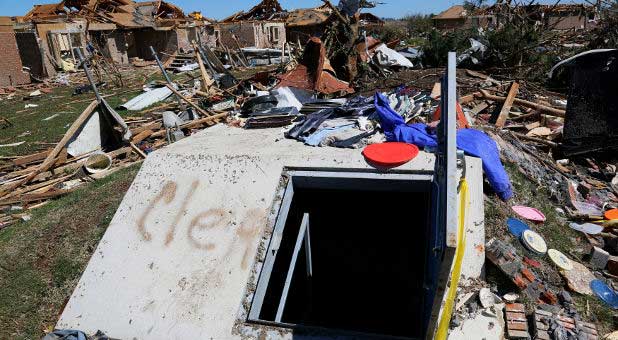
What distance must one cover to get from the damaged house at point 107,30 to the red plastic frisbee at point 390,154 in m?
21.2

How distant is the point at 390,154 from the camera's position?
3957 mm

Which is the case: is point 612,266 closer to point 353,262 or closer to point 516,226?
point 516,226

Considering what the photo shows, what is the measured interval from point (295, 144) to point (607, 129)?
4949mm

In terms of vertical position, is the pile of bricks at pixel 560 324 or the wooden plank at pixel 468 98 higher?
the wooden plank at pixel 468 98

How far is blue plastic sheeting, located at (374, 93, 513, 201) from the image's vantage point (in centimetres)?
408

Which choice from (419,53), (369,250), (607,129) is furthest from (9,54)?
(607,129)

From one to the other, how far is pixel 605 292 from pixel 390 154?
6.86 feet

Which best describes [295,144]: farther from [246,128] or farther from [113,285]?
[113,285]

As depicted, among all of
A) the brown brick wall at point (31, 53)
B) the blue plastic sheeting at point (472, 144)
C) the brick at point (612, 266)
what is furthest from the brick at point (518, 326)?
the brown brick wall at point (31, 53)

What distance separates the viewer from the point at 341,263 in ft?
20.5

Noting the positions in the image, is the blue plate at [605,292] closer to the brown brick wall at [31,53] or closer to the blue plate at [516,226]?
the blue plate at [516,226]

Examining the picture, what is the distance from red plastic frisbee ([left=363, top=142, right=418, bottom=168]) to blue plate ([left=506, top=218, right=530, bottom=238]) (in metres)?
1.03

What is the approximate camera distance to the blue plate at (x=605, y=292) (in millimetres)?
3471

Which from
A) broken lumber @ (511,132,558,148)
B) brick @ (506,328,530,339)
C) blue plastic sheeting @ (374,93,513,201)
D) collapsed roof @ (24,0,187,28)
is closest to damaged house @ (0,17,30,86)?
collapsed roof @ (24,0,187,28)
